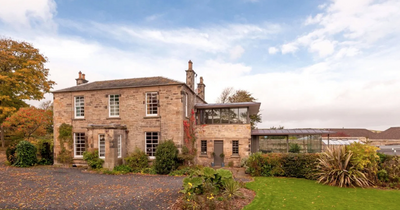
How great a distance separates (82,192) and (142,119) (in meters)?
8.05

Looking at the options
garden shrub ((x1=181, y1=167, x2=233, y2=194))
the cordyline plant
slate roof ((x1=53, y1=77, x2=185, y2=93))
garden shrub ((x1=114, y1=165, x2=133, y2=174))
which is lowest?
garden shrub ((x1=114, y1=165, x2=133, y2=174))

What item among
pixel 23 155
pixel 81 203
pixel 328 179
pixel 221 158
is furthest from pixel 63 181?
pixel 328 179

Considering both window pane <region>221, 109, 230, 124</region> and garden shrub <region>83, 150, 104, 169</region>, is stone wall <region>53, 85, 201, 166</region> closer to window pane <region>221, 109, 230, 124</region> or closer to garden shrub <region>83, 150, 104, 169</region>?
garden shrub <region>83, 150, 104, 169</region>

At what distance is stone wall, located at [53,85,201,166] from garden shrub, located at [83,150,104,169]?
2.00ft

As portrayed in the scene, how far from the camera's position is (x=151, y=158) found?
17.4 meters

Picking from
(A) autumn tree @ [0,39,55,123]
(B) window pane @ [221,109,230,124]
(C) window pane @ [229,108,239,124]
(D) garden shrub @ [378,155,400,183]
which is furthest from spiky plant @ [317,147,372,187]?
(A) autumn tree @ [0,39,55,123]

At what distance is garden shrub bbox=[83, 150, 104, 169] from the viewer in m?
16.6

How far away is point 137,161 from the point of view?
17.0 m

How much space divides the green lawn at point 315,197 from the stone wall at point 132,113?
764cm

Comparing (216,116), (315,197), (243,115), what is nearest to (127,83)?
(216,116)

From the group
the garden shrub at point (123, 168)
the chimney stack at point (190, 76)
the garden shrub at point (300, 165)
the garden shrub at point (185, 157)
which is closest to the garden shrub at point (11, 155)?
the garden shrub at point (123, 168)

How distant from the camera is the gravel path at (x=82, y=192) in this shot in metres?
8.59

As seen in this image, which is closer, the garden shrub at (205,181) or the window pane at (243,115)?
→ the garden shrub at (205,181)

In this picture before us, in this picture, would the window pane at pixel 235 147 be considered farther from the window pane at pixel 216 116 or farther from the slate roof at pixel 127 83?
the slate roof at pixel 127 83
